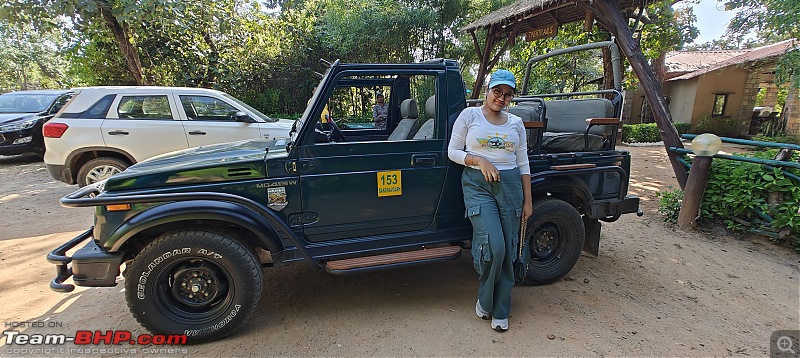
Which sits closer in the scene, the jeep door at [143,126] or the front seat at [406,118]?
the front seat at [406,118]

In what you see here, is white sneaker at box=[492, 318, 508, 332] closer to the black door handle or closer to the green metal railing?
the black door handle

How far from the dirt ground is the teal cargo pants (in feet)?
1.01

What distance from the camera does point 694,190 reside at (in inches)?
175

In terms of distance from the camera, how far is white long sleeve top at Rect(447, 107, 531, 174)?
2475 millimetres

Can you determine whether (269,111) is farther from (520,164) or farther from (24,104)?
(520,164)

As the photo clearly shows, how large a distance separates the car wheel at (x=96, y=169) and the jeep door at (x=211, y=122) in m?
1.12

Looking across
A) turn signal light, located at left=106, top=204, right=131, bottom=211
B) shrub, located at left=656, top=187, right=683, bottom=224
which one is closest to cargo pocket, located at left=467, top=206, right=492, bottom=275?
turn signal light, located at left=106, top=204, right=131, bottom=211

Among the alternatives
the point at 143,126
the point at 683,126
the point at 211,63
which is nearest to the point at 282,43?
the point at 211,63

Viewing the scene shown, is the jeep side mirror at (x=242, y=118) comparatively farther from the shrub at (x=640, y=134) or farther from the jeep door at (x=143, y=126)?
the shrub at (x=640, y=134)

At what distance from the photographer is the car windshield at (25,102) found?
28.5ft

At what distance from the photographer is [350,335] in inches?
101

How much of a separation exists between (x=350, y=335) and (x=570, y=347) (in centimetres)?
150

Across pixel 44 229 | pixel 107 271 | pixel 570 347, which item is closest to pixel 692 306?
pixel 570 347

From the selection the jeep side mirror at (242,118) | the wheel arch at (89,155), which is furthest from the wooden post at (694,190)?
the wheel arch at (89,155)
